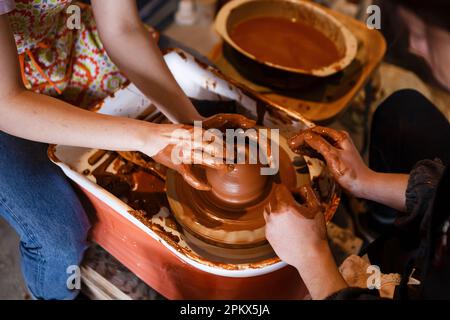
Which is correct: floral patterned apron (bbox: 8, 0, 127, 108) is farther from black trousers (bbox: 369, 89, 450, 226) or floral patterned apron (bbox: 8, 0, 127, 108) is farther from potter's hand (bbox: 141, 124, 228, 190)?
black trousers (bbox: 369, 89, 450, 226)

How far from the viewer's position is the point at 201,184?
1126 millimetres

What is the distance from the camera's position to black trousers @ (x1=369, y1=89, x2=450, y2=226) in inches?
55.5

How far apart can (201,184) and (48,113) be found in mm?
427

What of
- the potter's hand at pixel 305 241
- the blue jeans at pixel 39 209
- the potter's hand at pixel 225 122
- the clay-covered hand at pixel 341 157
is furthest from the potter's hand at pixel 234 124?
the blue jeans at pixel 39 209

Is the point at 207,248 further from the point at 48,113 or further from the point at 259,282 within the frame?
the point at 48,113

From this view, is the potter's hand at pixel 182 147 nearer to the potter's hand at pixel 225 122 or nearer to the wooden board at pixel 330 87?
the potter's hand at pixel 225 122

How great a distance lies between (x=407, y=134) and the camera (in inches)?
57.9

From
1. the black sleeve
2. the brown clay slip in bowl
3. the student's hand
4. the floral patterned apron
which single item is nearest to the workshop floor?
the black sleeve

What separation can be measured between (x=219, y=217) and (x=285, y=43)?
2.97 feet

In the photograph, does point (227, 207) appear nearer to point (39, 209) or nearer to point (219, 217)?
point (219, 217)

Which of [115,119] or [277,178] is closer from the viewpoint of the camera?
[115,119]

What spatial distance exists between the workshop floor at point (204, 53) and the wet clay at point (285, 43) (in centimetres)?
41

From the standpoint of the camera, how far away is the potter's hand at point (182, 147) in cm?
107

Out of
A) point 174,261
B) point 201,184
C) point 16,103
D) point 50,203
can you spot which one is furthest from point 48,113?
point 174,261
